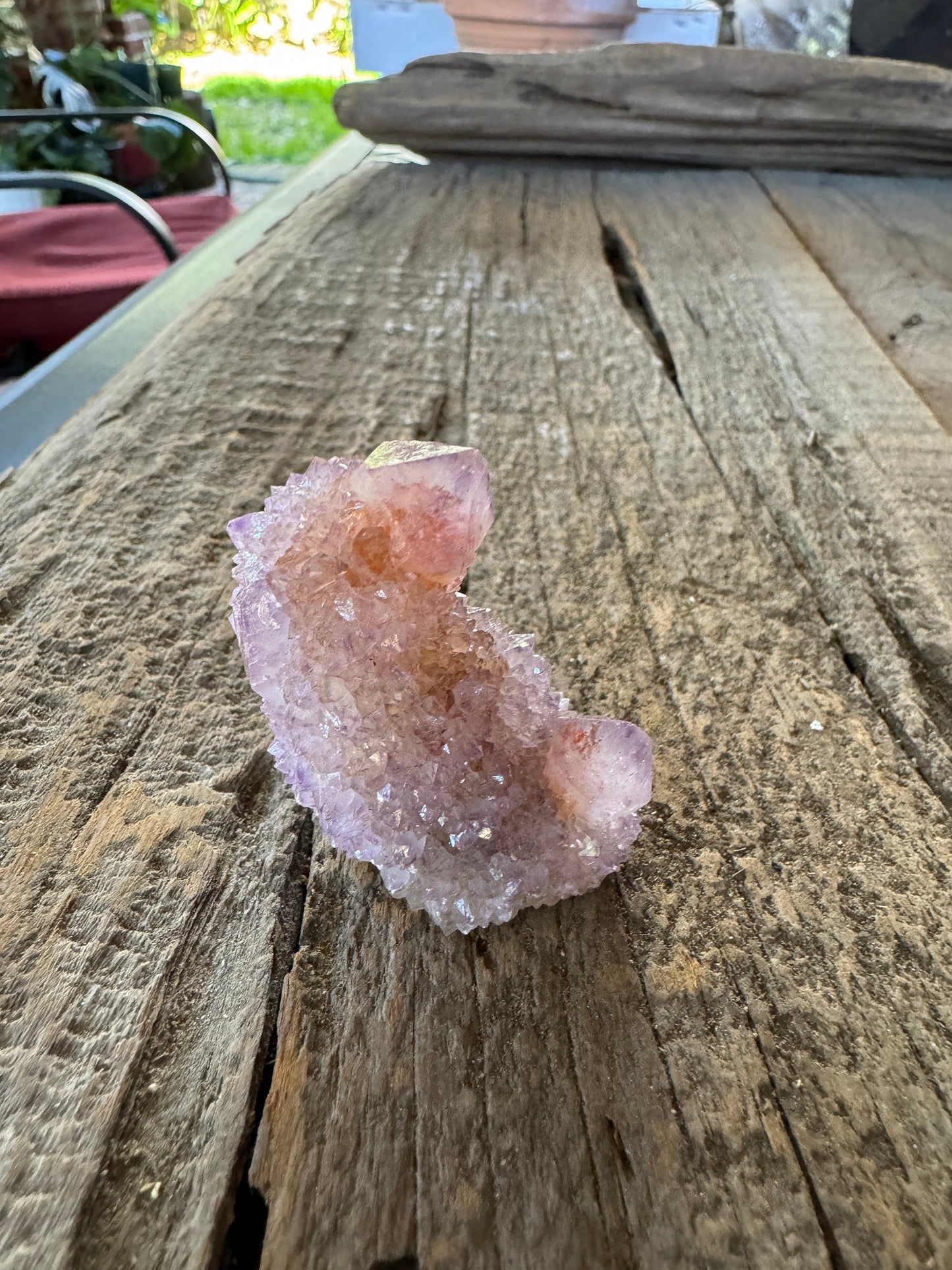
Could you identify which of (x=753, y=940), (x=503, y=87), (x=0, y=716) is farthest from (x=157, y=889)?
(x=503, y=87)

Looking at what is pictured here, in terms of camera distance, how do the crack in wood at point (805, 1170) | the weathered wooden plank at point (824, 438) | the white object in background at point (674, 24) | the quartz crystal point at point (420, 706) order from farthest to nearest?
the white object in background at point (674, 24) → the weathered wooden plank at point (824, 438) → the quartz crystal point at point (420, 706) → the crack in wood at point (805, 1170)

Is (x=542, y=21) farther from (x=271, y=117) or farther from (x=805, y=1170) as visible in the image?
(x=271, y=117)

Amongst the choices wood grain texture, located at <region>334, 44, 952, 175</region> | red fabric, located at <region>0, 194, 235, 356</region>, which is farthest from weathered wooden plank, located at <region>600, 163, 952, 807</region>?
red fabric, located at <region>0, 194, 235, 356</region>

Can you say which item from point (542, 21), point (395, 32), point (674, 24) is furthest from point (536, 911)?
point (395, 32)

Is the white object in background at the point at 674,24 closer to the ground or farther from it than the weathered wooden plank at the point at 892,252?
farther from it

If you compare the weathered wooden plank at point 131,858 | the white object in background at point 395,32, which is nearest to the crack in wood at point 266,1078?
the weathered wooden plank at point 131,858

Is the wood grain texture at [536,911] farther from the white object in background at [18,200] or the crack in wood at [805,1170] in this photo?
the white object in background at [18,200]

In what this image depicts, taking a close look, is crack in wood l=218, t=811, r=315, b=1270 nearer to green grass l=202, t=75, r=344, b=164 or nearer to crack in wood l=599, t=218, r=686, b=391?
crack in wood l=599, t=218, r=686, b=391
